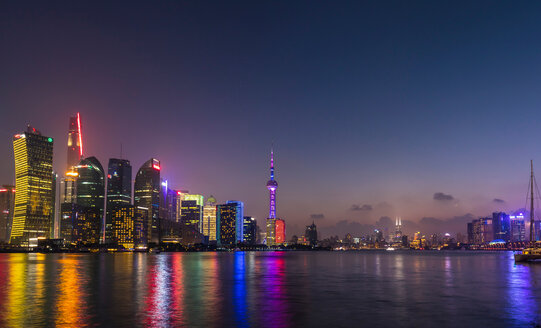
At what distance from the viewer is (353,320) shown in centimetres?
4003

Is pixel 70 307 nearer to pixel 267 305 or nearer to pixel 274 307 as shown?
pixel 267 305

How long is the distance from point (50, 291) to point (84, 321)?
25.4 metres

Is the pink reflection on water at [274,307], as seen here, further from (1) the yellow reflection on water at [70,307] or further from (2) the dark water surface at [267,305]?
(1) the yellow reflection on water at [70,307]

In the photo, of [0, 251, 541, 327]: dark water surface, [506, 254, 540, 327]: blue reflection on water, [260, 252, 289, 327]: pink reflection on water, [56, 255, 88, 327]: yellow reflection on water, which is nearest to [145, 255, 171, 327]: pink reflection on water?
[0, 251, 541, 327]: dark water surface

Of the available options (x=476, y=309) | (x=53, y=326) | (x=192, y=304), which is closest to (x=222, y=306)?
(x=192, y=304)

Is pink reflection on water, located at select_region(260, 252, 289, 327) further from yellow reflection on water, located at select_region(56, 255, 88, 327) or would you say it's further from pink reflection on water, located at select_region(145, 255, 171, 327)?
yellow reflection on water, located at select_region(56, 255, 88, 327)

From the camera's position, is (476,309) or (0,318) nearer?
(0,318)

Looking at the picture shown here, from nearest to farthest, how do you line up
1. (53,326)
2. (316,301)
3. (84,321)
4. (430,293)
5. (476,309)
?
(53,326) < (84,321) < (476,309) < (316,301) < (430,293)

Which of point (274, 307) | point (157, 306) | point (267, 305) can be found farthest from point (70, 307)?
point (274, 307)

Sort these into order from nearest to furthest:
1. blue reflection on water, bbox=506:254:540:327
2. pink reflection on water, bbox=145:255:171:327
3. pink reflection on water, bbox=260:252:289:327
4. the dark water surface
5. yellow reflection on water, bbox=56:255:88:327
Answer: yellow reflection on water, bbox=56:255:88:327 < pink reflection on water, bbox=145:255:171:327 < pink reflection on water, bbox=260:252:289:327 < the dark water surface < blue reflection on water, bbox=506:254:540:327

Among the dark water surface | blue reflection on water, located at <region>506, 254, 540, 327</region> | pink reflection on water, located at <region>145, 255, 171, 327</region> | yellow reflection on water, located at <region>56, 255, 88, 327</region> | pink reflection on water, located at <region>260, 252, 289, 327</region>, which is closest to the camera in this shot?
yellow reflection on water, located at <region>56, 255, 88, 327</region>

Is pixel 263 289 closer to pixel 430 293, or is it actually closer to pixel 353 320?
pixel 430 293

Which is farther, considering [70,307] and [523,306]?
[523,306]

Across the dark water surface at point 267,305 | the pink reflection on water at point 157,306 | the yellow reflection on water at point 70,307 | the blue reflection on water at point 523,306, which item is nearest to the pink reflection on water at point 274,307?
the dark water surface at point 267,305
